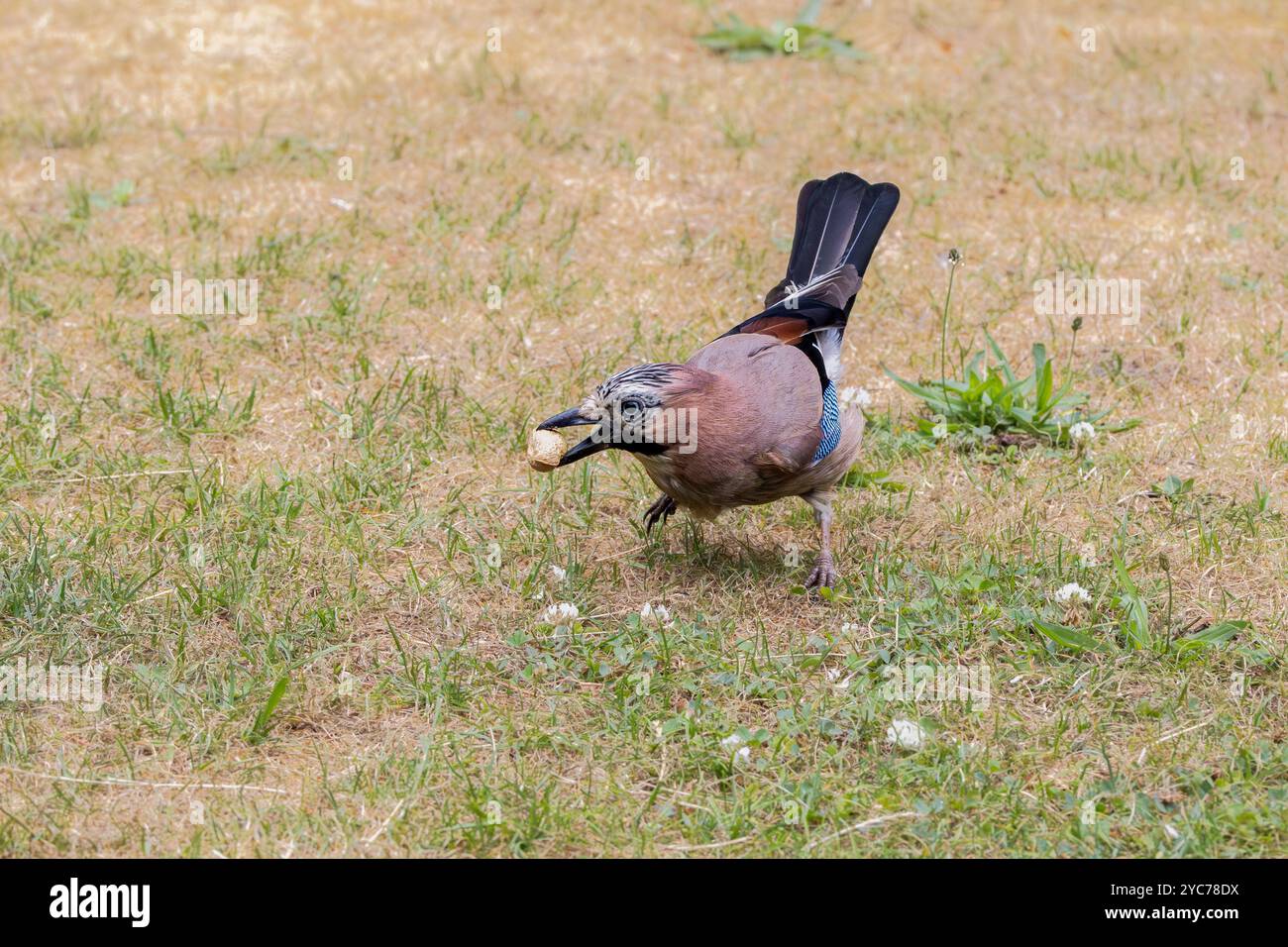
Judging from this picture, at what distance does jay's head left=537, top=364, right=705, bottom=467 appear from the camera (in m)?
4.26

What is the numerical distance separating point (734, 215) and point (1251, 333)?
8.20 ft

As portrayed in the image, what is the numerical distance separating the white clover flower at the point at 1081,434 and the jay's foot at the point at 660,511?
5.52 ft

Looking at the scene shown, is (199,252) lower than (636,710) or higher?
higher

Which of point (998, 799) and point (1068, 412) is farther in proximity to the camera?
point (1068, 412)

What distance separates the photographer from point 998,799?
3674 mm

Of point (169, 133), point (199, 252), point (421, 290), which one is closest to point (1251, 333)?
point (421, 290)

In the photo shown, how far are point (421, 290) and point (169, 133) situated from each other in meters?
2.28

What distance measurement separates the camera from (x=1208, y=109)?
814cm

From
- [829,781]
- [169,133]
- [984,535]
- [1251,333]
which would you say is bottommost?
[829,781]

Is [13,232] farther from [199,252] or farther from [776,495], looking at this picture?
[776,495]

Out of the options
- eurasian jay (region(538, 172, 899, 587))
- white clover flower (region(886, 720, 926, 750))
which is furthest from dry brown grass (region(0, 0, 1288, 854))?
eurasian jay (region(538, 172, 899, 587))

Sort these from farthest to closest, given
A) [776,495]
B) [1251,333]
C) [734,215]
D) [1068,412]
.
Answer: [734,215] → [1251,333] → [1068,412] → [776,495]

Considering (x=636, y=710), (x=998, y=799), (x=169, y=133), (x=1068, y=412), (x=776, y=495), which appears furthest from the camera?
(x=169, y=133)

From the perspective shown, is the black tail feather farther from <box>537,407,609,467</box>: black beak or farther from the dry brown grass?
<box>537,407,609,467</box>: black beak
